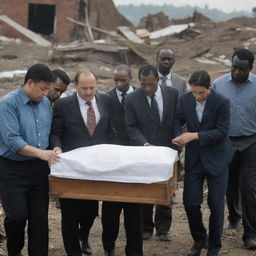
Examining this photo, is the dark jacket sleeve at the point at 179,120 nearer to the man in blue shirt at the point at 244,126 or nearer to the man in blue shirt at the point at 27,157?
the man in blue shirt at the point at 244,126

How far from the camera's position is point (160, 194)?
5.21 m

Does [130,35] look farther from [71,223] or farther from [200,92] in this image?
[71,223]

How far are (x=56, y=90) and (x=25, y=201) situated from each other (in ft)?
6.33

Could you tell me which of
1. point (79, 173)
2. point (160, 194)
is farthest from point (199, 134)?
point (79, 173)

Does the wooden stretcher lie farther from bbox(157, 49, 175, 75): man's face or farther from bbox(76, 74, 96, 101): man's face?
bbox(157, 49, 175, 75): man's face

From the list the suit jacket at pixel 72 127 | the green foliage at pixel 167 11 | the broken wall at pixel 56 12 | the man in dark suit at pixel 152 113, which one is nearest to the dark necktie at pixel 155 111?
the man in dark suit at pixel 152 113

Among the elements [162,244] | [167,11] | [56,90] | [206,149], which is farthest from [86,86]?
Result: [167,11]

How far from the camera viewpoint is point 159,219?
6848 mm

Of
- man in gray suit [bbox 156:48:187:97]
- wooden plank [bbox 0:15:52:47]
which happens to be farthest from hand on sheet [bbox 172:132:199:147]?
wooden plank [bbox 0:15:52:47]

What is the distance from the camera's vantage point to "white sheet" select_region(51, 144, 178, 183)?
5.17 meters

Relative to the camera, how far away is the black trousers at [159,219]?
22.3ft

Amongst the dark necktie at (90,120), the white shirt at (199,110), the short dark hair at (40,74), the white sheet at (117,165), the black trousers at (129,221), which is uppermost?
the short dark hair at (40,74)

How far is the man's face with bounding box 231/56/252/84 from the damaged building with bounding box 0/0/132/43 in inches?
921

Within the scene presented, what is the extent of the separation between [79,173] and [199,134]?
4.05ft
